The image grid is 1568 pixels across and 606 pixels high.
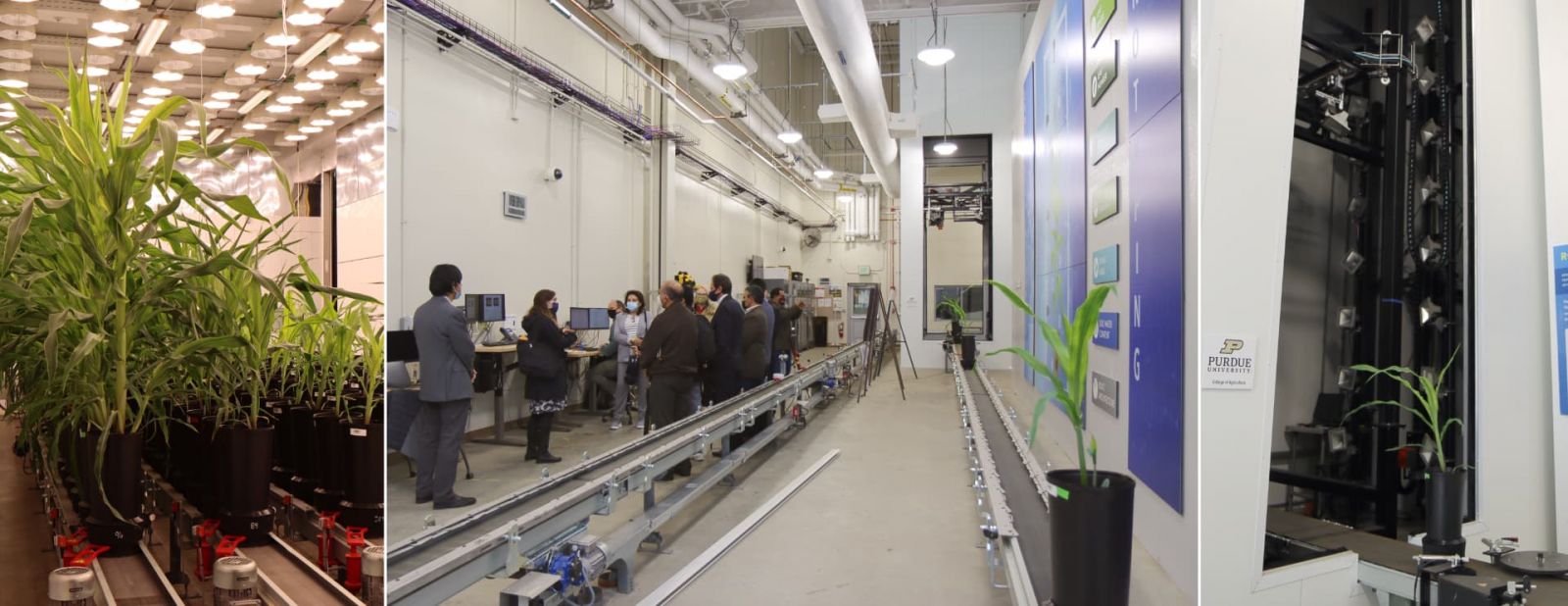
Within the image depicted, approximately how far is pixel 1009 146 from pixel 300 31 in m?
9.52

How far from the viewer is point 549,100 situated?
552cm

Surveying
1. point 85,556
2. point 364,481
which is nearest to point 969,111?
point 364,481

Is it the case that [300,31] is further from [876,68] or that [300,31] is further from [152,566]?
[876,68]

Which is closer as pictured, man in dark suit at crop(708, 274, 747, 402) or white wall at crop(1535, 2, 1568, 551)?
white wall at crop(1535, 2, 1568, 551)

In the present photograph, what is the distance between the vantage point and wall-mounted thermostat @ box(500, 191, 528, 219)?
502 cm

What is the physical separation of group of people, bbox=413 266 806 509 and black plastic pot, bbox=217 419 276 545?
66.2 inches

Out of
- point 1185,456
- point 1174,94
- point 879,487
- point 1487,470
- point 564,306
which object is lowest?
point 879,487

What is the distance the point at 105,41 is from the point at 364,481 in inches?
39.0

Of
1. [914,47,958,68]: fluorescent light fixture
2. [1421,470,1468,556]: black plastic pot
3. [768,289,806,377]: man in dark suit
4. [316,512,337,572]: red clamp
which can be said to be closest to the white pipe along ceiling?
[914,47,958,68]: fluorescent light fixture

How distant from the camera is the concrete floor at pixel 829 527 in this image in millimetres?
2764

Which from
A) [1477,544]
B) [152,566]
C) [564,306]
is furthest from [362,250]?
[564,306]

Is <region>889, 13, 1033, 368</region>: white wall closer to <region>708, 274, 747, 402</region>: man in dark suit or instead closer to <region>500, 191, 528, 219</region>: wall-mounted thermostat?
<region>708, 274, 747, 402</region>: man in dark suit

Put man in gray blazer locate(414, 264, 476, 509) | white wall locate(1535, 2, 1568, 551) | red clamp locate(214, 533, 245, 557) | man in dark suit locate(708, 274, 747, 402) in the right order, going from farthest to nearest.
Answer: man in dark suit locate(708, 274, 747, 402), white wall locate(1535, 2, 1568, 551), man in gray blazer locate(414, 264, 476, 509), red clamp locate(214, 533, 245, 557)

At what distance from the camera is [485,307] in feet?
16.3
